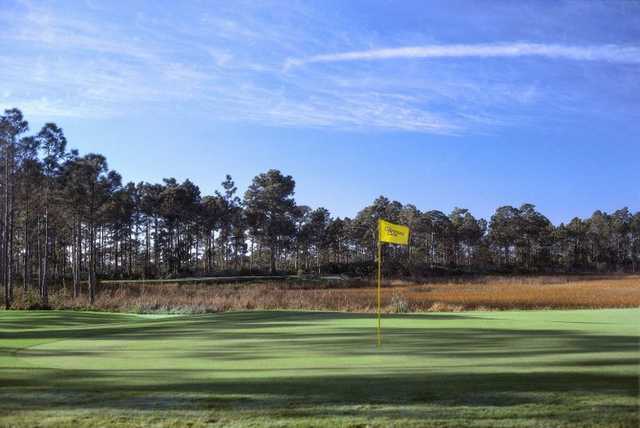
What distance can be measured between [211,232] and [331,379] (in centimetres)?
6914

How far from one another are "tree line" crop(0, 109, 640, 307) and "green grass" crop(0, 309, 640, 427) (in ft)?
75.4

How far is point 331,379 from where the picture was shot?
771 cm

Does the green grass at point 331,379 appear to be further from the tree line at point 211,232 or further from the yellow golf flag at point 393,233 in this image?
the tree line at point 211,232

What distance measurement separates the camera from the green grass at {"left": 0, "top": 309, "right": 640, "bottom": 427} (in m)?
5.98

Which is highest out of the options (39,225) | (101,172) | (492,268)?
(101,172)

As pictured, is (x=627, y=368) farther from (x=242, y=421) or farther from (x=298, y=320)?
(x=298, y=320)

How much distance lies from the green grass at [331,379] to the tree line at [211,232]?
23.0m

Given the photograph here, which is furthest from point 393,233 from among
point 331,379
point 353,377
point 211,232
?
point 211,232

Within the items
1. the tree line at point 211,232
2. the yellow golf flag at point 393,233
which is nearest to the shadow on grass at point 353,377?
the yellow golf flag at point 393,233

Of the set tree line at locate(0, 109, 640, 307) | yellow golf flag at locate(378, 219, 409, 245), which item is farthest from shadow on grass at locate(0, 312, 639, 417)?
tree line at locate(0, 109, 640, 307)

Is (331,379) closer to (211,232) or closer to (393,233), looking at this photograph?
(393,233)

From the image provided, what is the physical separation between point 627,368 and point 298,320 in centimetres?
1230

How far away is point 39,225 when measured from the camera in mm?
47625

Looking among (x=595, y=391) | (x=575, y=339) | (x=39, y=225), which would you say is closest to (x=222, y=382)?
(x=595, y=391)
